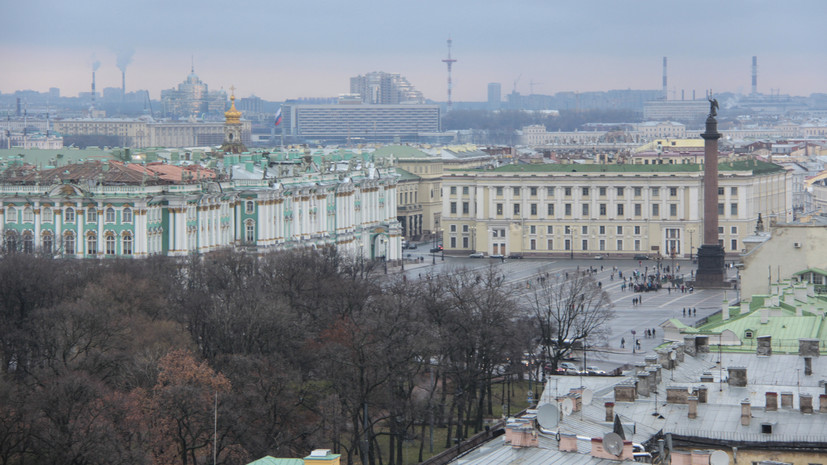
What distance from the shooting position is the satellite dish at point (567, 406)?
3494 cm

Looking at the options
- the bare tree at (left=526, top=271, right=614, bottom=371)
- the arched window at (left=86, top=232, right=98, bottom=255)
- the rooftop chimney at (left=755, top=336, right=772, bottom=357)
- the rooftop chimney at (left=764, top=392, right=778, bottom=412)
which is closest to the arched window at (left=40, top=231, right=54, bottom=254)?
the arched window at (left=86, top=232, right=98, bottom=255)

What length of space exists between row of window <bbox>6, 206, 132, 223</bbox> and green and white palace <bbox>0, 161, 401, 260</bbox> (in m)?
0.05

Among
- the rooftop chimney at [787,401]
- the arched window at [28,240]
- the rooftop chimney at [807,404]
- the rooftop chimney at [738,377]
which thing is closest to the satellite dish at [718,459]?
the rooftop chimney at [807,404]

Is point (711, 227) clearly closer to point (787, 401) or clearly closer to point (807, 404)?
point (787, 401)

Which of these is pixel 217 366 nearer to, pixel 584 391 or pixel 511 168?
pixel 584 391

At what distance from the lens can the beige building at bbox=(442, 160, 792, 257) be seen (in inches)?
4582

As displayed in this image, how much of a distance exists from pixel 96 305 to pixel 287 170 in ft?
136

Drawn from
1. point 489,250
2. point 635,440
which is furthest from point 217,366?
point 489,250

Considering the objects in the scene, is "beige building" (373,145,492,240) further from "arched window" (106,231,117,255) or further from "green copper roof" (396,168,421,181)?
"arched window" (106,231,117,255)

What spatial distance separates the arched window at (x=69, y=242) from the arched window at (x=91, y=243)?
0.77m

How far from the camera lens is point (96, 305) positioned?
190ft

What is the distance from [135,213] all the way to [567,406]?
51860 mm

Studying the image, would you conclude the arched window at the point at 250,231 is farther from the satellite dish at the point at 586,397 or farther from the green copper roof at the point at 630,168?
the satellite dish at the point at 586,397

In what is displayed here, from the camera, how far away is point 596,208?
11844cm
